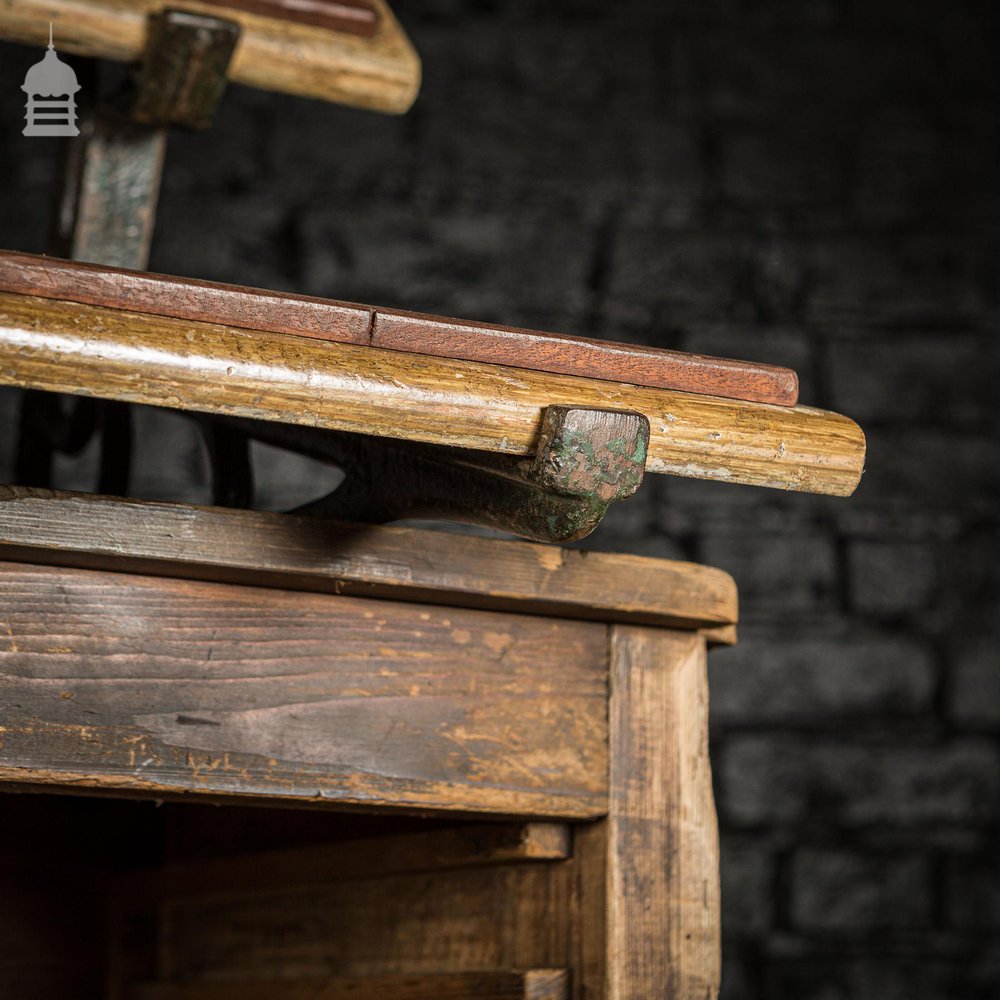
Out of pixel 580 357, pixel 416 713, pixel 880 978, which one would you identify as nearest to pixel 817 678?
pixel 880 978

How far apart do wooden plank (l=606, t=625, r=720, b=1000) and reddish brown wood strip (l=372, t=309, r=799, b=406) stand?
0.23 m

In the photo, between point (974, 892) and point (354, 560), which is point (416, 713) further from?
point (974, 892)

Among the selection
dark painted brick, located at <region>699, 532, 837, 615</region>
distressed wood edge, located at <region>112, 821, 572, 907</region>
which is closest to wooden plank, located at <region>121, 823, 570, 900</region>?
distressed wood edge, located at <region>112, 821, 572, 907</region>

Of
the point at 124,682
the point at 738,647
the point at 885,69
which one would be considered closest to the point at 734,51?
the point at 885,69

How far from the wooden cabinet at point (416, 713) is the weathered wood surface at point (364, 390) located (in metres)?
0.16

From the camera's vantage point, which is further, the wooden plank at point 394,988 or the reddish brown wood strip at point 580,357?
the wooden plank at point 394,988

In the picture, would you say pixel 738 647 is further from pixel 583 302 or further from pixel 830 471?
pixel 830 471

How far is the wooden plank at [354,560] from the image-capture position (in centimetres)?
76

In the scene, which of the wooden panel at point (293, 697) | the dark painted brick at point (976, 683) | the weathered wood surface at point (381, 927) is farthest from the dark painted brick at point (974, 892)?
the wooden panel at point (293, 697)

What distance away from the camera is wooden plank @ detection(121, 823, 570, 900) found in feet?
2.97

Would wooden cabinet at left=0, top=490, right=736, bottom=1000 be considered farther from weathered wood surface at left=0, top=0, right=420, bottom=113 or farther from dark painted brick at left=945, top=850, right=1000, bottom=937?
dark painted brick at left=945, top=850, right=1000, bottom=937

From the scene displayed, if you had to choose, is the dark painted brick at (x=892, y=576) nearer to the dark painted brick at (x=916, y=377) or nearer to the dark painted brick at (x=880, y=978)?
the dark painted brick at (x=916, y=377)

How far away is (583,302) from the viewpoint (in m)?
2.03

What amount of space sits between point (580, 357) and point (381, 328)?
11cm
